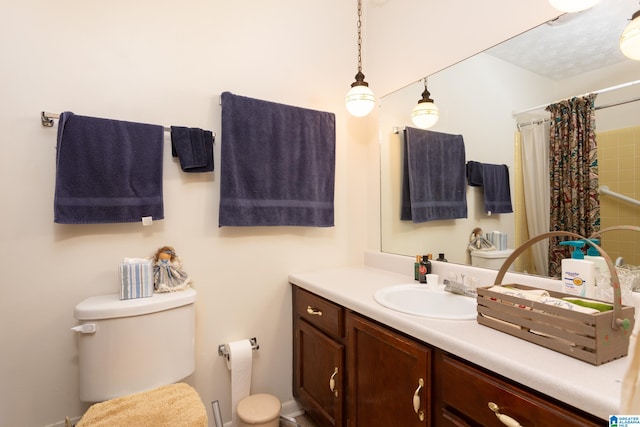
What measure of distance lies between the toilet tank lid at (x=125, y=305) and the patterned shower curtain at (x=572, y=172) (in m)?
1.46

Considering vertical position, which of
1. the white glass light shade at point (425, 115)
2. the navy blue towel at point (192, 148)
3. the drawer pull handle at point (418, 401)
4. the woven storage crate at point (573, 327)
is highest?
the white glass light shade at point (425, 115)

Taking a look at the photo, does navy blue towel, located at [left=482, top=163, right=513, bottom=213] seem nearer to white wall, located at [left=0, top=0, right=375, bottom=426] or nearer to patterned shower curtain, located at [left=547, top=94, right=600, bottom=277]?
patterned shower curtain, located at [left=547, top=94, right=600, bottom=277]

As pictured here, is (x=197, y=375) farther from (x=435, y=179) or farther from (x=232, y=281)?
(x=435, y=179)

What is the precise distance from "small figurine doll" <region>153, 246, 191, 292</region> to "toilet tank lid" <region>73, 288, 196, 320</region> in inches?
1.3

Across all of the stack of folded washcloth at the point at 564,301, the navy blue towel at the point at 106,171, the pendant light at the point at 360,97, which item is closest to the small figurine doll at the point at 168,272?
the navy blue towel at the point at 106,171

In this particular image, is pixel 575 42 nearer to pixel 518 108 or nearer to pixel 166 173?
pixel 518 108

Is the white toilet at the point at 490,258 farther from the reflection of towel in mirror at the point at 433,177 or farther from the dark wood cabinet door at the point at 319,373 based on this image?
the dark wood cabinet door at the point at 319,373

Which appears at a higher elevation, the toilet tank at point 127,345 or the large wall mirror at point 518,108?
the large wall mirror at point 518,108

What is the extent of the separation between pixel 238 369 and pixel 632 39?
196 centimetres

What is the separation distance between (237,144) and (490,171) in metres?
1.19

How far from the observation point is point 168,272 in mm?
1397

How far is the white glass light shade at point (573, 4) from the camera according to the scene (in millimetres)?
1008

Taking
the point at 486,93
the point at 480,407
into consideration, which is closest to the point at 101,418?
the point at 480,407

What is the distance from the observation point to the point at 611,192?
1.04 metres
